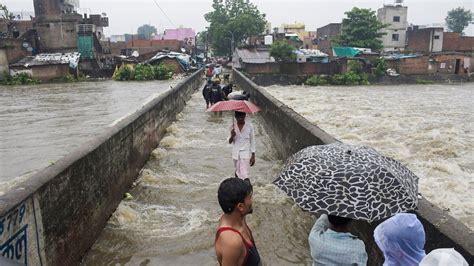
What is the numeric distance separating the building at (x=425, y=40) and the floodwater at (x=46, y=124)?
3793 centimetres

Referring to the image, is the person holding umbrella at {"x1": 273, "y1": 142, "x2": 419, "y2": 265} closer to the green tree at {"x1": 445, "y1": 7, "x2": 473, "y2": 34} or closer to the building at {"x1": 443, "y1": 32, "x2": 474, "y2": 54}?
the building at {"x1": 443, "y1": 32, "x2": 474, "y2": 54}

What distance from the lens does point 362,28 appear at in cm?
4331

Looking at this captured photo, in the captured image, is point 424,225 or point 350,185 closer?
point 350,185

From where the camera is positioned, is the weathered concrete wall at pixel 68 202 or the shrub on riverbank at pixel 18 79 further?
the shrub on riverbank at pixel 18 79

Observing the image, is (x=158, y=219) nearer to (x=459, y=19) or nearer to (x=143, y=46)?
(x=143, y=46)

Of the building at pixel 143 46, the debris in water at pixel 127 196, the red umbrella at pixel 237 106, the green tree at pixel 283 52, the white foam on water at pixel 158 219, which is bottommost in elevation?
the white foam on water at pixel 158 219

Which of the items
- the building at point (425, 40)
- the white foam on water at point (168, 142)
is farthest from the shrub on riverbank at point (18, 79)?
the building at point (425, 40)

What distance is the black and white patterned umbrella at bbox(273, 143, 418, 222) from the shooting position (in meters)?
2.26

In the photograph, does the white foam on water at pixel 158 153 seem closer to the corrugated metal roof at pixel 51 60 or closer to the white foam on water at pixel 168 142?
the white foam on water at pixel 168 142

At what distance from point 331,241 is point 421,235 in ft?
1.60

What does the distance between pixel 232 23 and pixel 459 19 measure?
4173 centimetres

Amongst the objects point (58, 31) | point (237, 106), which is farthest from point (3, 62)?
point (237, 106)

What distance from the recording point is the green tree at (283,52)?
3975 centimetres

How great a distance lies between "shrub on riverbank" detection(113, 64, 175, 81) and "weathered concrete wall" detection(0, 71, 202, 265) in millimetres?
30836
